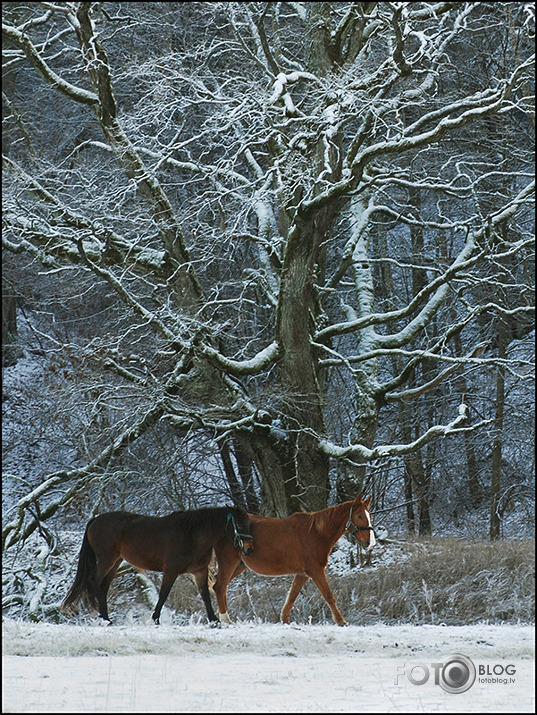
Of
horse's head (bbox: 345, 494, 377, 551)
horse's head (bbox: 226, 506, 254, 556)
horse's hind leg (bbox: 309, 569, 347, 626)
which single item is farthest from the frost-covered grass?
horse's head (bbox: 345, 494, 377, 551)

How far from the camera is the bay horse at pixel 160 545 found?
22.9ft

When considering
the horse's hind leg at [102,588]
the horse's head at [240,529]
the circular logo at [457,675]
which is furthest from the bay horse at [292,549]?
the circular logo at [457,675]

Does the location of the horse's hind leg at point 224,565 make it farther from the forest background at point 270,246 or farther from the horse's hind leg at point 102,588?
the forest background at point 270,246

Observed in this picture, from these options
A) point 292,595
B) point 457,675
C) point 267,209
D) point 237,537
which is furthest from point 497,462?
point 457,675

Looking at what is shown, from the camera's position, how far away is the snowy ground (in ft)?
15.6

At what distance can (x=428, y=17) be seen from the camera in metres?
11.7

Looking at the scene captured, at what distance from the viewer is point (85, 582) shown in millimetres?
7320

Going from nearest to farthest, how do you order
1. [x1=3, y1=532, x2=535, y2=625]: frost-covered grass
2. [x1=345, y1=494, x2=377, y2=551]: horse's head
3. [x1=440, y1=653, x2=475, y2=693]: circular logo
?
[x1=440, y1=653, x2=475, y2=693]: circular logo, [x1=345, y1=494, x2=377, y2=551]: horse's head, [x1=3, y1=532, x2=535, y2=625]: frost-covered grass

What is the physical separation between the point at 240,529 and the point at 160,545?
24.8 inches

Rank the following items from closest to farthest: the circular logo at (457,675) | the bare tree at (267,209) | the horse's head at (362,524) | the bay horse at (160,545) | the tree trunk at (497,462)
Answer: the circular logo at (457,675) → the horse's head at (362,524) → the bay horse at (160,545) → the bare tree at (267,209) → the tree trunk at (497,462)

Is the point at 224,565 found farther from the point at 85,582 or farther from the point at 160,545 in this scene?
the point at 85,582

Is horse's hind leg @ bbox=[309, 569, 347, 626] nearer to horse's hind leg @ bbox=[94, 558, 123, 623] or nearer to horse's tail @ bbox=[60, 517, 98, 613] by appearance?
horse's hind leg @ bbox=[94, 558, 123, 623]

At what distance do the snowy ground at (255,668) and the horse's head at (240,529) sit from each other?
58 centimetres

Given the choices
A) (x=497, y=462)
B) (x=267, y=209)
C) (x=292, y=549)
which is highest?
(x=267, y=209)
